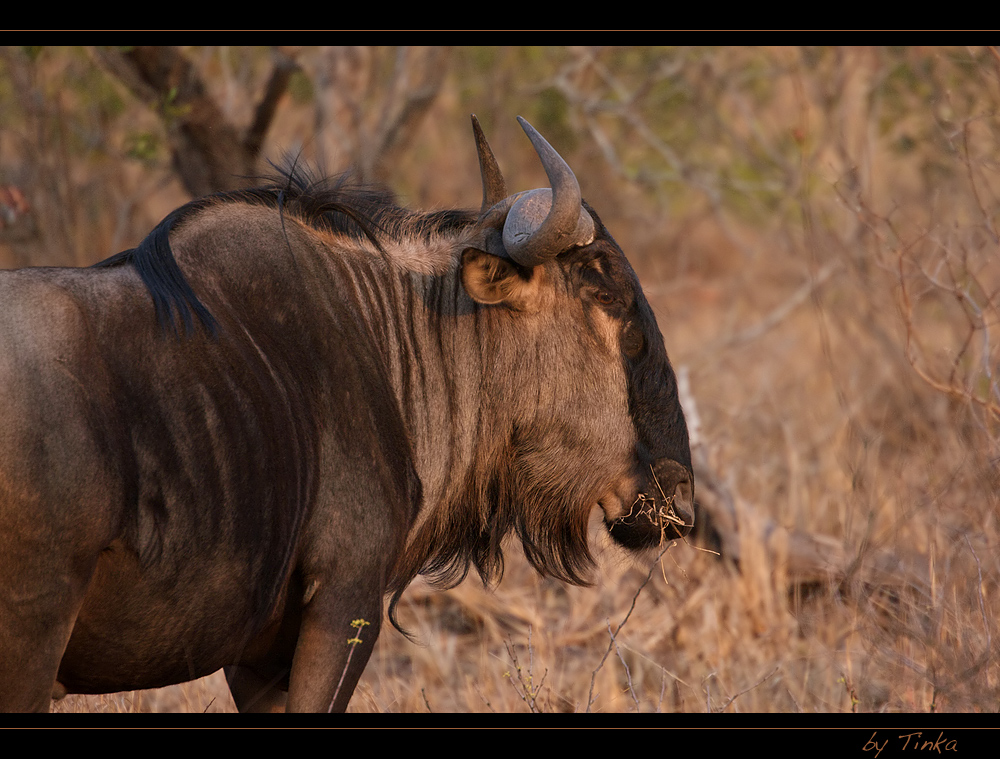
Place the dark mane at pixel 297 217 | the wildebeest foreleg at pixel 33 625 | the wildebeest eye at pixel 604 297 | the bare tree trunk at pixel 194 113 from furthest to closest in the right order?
the bare tree trunk at pixel 194 113, the wildebeest eye at pixel 604 297, the dark mane at pixel 297 217, the wildebeest foreleg at pixel 33 625

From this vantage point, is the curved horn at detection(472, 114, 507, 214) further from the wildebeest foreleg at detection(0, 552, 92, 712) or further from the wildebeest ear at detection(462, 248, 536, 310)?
the wildebeest foreleg at detection(0, 552, 92, 712)

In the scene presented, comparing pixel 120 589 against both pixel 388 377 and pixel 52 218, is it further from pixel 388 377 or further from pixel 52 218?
pixel 52 218

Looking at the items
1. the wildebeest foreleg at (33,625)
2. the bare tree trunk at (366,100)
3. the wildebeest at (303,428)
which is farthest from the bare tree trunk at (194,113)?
the wildebeest foreleg at (33,625)

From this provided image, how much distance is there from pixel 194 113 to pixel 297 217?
3013mm

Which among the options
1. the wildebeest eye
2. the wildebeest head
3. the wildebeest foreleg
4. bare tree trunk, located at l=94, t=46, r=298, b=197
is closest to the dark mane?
the wildebeest head

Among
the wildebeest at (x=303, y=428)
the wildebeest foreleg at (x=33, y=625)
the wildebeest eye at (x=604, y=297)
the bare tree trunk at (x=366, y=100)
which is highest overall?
the bare tree trunk at (x=366, y=100)

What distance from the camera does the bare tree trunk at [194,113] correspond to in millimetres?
5340

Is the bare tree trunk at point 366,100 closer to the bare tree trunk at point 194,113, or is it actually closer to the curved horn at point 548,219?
the bare tree trunk at point 194,113

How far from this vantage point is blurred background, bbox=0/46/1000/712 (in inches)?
153

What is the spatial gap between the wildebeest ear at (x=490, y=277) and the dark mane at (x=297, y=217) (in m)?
0.29

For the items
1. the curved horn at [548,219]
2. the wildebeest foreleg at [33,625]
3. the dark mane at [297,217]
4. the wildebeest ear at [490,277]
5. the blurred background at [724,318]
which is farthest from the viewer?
the blurred background at [724,318]

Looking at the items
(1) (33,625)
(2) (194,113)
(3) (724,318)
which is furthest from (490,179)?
(3) (724,318)

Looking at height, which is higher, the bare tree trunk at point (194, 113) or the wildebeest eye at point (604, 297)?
the bare tree trunk at point (194, 113)

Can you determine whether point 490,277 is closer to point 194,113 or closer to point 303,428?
point 303,428
